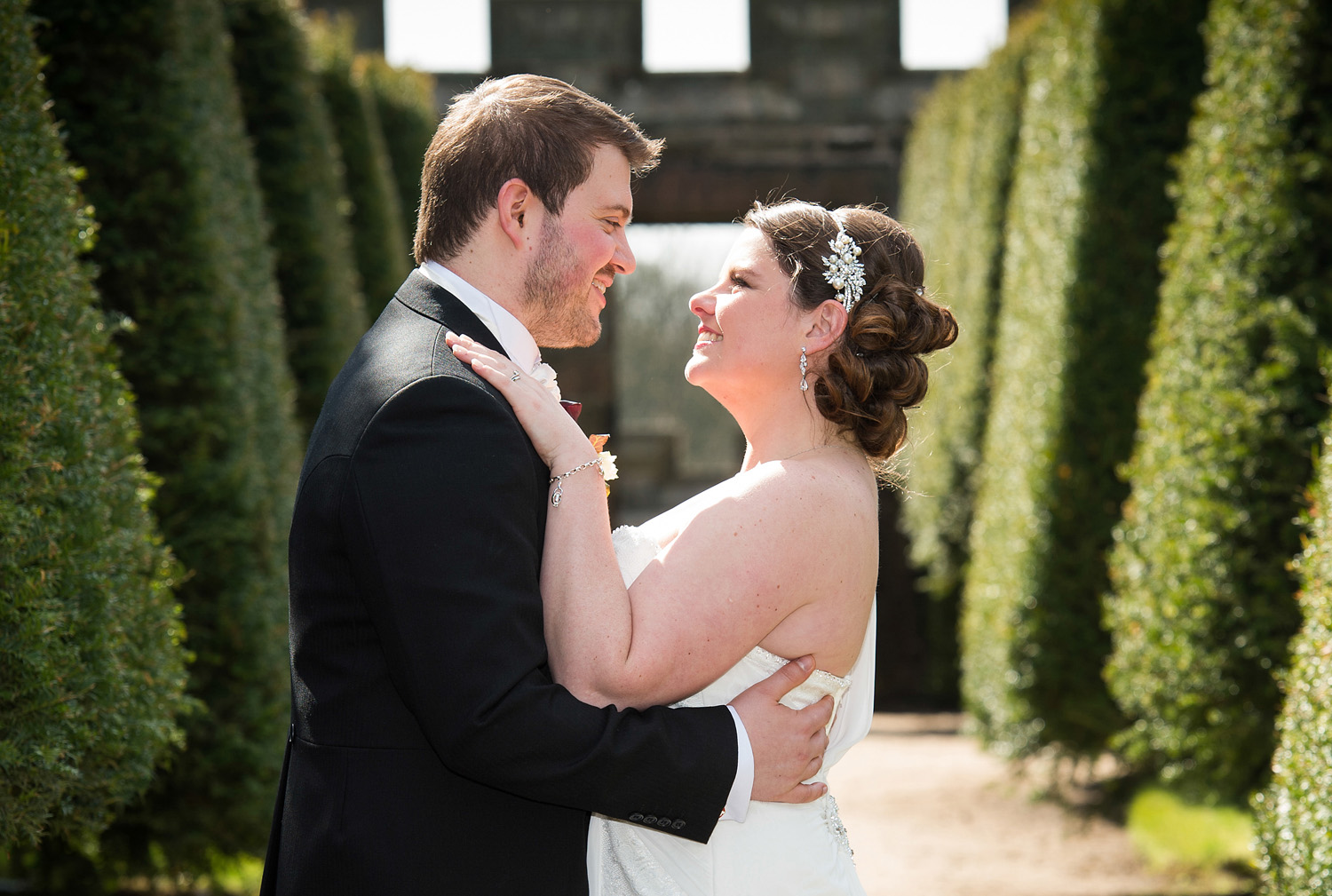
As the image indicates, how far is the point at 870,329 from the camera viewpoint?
2568 mm

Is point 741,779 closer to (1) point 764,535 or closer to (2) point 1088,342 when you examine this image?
(1) point 764,535

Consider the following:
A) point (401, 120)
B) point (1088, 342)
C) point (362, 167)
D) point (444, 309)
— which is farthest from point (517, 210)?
point (401, 120)

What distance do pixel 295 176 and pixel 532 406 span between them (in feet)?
17.3

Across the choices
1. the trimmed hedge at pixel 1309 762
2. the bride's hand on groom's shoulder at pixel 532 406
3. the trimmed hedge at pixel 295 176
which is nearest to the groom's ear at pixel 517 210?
the bride's hand on groom's shoulder at pixel 532 406

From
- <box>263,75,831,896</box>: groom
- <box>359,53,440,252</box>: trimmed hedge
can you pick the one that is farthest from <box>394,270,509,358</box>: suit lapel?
<box>359,53,440,252</box>: trimmed hedge

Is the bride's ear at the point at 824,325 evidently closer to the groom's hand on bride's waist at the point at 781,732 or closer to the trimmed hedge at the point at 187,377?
the groom's hand on bride's waist at the point at 781,732

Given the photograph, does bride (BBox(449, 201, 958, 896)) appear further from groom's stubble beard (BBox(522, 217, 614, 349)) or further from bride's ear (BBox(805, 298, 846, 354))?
groom's stubble beard (BBox(522, 217, 614, 349))

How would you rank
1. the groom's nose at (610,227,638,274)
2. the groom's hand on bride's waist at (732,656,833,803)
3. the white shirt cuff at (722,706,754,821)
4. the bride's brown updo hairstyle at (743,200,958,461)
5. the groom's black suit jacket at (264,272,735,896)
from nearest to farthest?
the groom's black suit jacket at (264,272,735,896) < the white shirt cuff at (722,706,754,821) < the groom's hand on bride's waist at (732,656,833,803) < the groom's nose at (610,227,638,274) < the bride's brown updo hairstyle at (743,200,958,461)

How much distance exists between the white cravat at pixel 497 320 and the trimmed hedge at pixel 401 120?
826cm

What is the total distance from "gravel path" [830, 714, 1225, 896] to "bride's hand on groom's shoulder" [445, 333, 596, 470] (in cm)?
523

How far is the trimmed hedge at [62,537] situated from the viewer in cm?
271

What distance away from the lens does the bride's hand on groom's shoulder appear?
1984 millimetres

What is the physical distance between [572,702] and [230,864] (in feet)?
13.1

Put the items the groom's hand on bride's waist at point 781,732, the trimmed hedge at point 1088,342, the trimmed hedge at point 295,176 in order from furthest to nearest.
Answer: the trimmed hedge at point 295,176 → the trimmed hedge at point 1088,342 → the groom's hand on bride's waist at point 781,732
